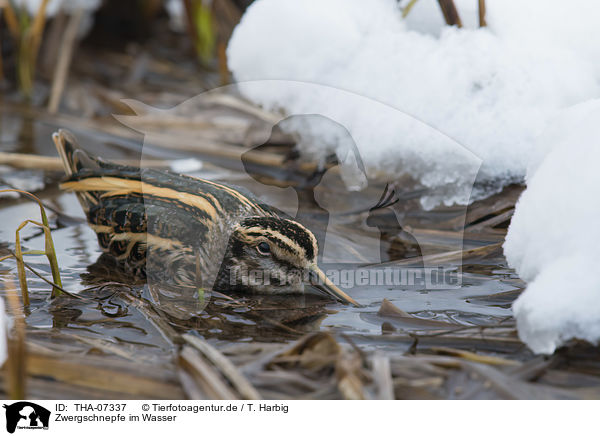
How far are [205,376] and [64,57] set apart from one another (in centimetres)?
454

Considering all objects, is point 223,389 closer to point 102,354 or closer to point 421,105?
point 102,354

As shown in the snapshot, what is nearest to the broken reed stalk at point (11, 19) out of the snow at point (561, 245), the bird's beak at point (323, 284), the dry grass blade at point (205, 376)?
the bird's beak at point (323, 284)

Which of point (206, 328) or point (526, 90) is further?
point (526, 90)

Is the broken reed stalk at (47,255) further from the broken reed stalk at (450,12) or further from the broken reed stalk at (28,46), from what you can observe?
the broken reed stalk at (28,46)

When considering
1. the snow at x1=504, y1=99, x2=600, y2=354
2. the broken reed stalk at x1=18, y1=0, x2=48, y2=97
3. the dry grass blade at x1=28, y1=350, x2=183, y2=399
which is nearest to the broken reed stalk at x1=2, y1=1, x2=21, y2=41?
the broken reed stalk at x1=18, y1=0, x2=48, y2=97

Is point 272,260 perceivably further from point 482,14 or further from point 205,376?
point 482,14

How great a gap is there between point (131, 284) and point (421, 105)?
188 centimetres

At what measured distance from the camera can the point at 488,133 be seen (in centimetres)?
374

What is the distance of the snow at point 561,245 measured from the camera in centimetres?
229

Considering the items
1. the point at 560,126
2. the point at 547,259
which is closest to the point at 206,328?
the point at 547,259

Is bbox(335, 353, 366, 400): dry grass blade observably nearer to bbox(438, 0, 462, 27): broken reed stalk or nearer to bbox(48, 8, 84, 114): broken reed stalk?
bbox(438, 0, 462, 27): broken reed stalk

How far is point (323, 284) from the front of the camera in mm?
3150

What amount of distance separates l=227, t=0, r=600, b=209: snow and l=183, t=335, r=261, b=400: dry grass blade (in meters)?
1.77

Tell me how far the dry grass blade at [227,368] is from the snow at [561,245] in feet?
3.14
